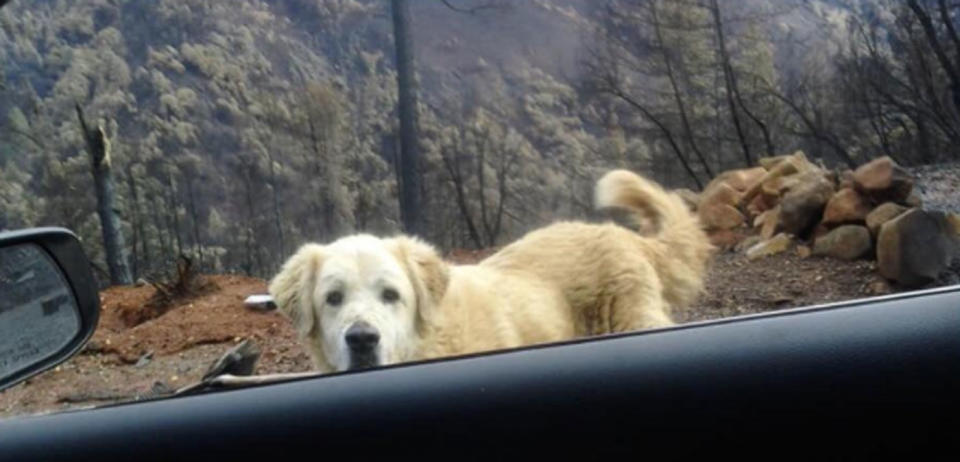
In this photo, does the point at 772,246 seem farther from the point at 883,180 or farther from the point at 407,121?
the point at 407,121

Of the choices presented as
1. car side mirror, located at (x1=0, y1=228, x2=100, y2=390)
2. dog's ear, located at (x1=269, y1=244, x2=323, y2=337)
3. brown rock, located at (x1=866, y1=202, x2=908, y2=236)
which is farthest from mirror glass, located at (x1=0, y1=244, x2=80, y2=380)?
brown rock, located at (x1=866, y1=202, x2=908, y2=236)

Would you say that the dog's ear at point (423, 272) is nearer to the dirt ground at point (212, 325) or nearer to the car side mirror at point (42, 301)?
the dirt ground at point (212, 325)

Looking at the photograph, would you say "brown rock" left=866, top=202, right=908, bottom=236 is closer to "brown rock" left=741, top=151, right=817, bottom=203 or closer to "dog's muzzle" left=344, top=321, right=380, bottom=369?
"brown rock" left=741, top=151, right=817, bottom=203

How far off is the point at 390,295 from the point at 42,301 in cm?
151

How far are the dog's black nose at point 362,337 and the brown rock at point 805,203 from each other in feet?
4.51

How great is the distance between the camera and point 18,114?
3396 mm

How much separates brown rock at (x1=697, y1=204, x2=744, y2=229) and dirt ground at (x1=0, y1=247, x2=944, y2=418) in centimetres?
13

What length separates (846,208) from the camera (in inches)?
130

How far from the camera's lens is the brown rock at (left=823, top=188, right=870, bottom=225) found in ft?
10.7

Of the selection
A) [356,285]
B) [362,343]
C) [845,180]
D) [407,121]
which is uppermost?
[407,121]

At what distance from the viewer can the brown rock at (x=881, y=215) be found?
10.3 ft

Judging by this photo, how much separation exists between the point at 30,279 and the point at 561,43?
72.7 inches

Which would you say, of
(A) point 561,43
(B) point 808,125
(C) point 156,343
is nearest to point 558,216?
(A) point 561,43

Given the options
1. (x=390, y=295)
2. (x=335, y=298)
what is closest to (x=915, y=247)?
(x=390, y=295)
